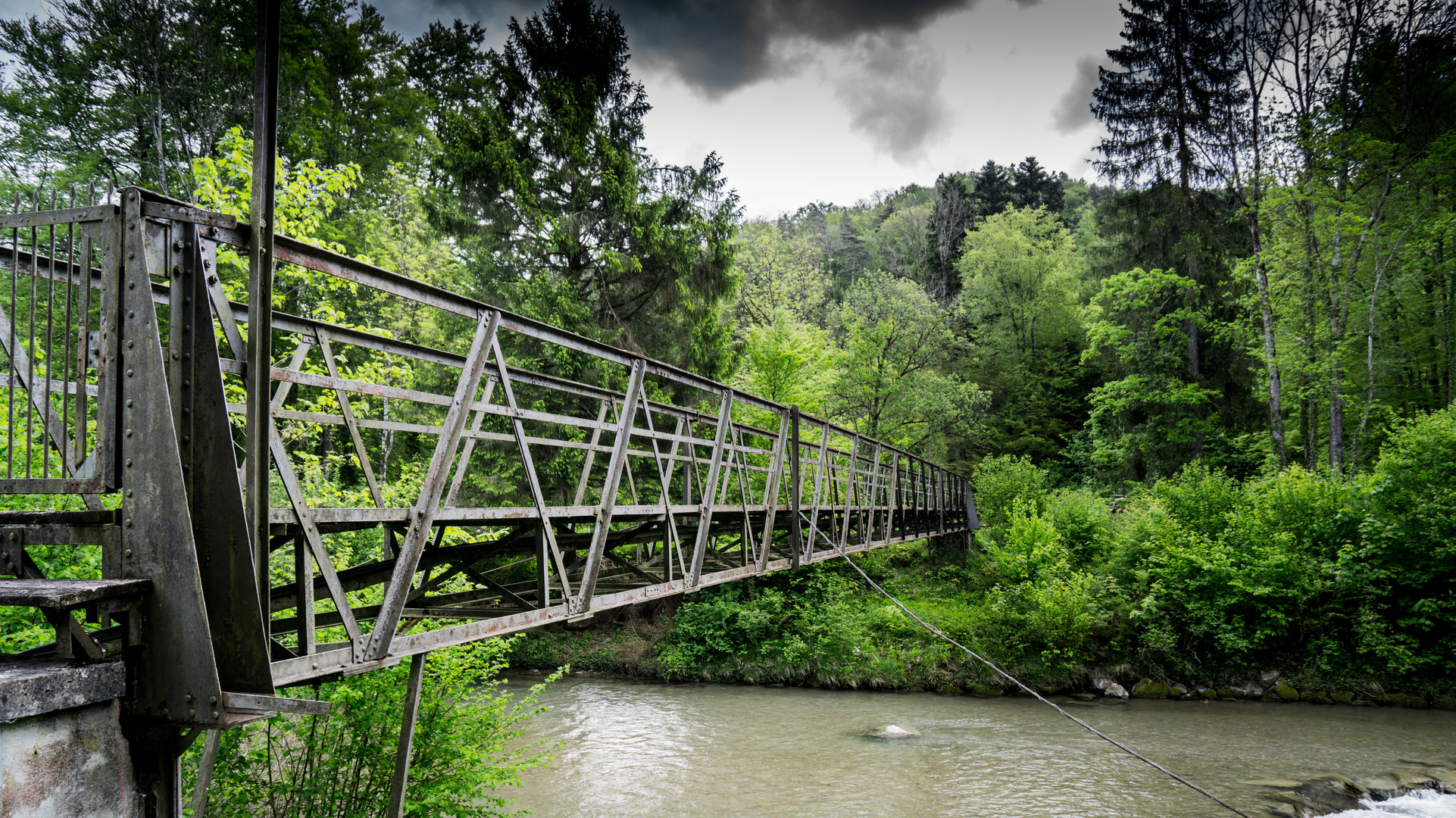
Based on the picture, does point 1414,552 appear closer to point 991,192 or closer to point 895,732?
point 895,732

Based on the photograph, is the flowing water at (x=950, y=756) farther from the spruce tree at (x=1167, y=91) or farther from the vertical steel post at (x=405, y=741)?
the spruce tree at (x=1167, y=91)

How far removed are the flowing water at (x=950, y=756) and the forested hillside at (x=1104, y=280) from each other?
6.56ft

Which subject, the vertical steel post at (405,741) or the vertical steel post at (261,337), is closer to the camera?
the vertical steel post at (261,337)

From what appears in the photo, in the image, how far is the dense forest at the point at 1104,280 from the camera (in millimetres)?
14250

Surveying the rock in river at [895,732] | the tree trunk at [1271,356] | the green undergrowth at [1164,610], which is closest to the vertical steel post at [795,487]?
the rock in river at [895,732]

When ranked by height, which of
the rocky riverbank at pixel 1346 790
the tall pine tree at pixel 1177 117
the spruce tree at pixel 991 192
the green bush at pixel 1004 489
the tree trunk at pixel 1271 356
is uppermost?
the spruce tree at pixel 991 192

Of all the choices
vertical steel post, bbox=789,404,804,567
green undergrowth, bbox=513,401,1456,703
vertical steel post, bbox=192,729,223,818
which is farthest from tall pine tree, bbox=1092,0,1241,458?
vertical steel post, bbox=192,729,223,818

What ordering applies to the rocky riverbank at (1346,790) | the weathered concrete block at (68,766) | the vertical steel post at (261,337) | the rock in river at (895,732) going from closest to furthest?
the weathered concrete block at (68,766)
the vertical steel post at (261,337)
the rocky riverbank at (1346,790)
the rock in river at (895,732)

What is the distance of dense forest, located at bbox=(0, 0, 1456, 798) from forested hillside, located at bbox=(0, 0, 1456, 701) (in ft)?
0.28

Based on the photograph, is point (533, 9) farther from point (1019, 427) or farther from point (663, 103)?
point (1019, 427)

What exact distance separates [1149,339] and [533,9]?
889 inches

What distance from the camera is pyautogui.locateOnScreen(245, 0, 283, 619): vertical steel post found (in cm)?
258

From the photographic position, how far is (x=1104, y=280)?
26047 mm

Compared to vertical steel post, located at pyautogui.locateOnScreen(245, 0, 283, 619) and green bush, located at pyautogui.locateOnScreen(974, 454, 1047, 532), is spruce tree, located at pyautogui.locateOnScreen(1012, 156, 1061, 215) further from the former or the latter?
vertical steel post, located at pyautogui.locateOnScreen(245, 0, 283, 619)
